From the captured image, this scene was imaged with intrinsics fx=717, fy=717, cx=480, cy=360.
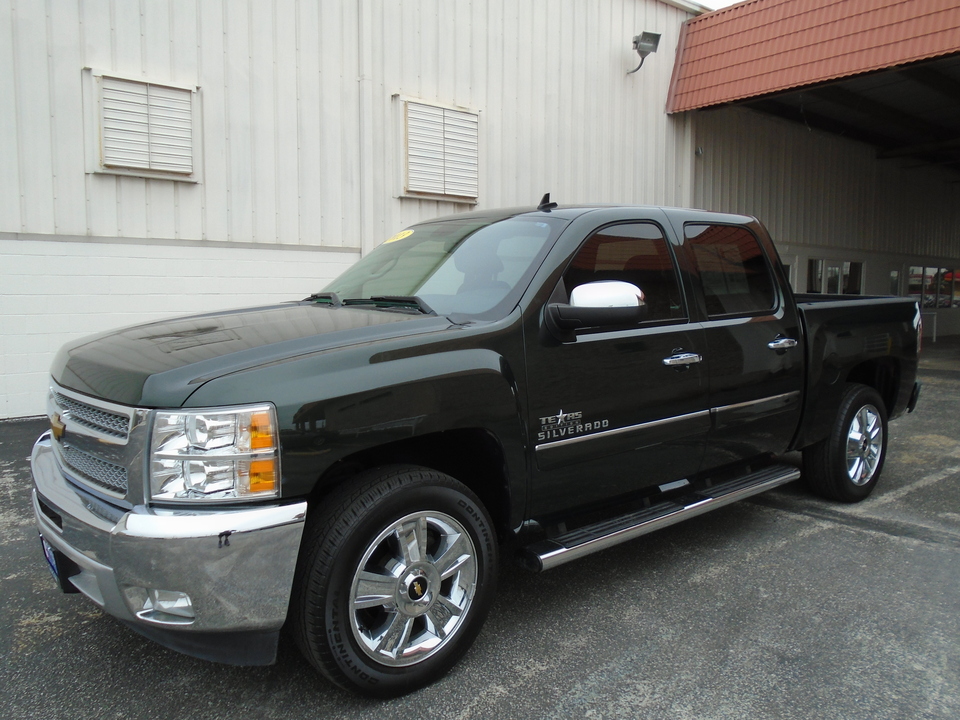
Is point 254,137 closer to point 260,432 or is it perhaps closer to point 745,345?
point 745,345

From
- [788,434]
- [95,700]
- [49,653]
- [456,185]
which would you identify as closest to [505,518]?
[95,700]

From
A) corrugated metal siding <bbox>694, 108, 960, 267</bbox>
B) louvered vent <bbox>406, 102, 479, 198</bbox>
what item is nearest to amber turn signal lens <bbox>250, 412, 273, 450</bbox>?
louvered vent <bbox>406, 102, 479, 198</bbox>

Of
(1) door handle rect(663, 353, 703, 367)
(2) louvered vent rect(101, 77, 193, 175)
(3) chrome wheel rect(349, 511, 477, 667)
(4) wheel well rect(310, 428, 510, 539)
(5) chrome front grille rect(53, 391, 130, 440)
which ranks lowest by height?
(3) chrome wheel rect(349, 511, 477, 667)

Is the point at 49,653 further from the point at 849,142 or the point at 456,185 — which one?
the point at 849,142

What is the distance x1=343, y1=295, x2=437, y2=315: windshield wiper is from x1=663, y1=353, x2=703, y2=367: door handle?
1.16 metres

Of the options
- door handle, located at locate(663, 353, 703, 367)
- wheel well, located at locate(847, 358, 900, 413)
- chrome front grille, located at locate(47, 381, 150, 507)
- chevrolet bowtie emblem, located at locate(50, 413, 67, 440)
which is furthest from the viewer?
wheel well, located at locate(847, 358, 900, 413)

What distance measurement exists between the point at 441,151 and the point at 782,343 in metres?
6.79

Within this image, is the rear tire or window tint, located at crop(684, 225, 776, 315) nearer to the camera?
window tint, located at crop(684, 225, 776, 315)

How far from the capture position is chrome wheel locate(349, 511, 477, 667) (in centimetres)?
244

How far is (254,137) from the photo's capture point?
8336 millimetres

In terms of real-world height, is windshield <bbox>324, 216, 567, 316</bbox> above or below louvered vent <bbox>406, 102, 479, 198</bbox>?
below

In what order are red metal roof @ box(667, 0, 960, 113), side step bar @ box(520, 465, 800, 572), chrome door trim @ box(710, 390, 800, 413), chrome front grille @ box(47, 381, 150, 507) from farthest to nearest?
1. red metal roof @ box(667, 0, 960, 113)
2. chrome door trim @ box(710, 390, 800, 413)
3. side step bar @ box(520, 465, 800, 572)
4. chrome front grille @ box(47, 381, 150, 507)

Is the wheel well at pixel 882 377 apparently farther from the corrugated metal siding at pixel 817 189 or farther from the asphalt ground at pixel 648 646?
the corrugated metal siding at pixel 817 189

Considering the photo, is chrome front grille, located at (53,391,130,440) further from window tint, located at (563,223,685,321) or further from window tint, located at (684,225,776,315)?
window tint, located at (684,225,776,315)
